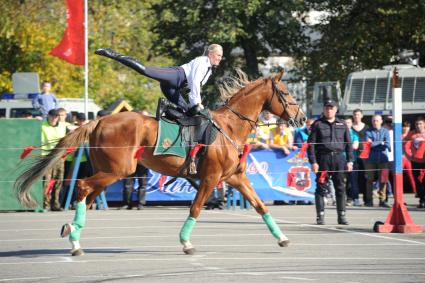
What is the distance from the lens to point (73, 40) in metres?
32.4

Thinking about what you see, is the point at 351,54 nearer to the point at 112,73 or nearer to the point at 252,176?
the point at 112,73

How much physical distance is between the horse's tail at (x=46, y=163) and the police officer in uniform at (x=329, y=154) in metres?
5.25

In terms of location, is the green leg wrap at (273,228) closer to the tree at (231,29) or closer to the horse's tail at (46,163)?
the horse's tail at (46,163)

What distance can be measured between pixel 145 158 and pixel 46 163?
4.40 ft

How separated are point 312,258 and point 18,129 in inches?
401

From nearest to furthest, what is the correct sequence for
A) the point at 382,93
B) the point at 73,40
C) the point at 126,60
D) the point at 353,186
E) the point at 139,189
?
the point at 126,60, the point at 139,189, the point at 353,186, the point at 382,93, the point at 73,40

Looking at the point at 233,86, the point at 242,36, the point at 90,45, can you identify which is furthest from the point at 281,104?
the point at 90,45

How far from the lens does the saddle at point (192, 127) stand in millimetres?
14211

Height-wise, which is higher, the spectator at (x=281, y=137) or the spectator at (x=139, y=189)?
the spectator at (x=281, y=137)

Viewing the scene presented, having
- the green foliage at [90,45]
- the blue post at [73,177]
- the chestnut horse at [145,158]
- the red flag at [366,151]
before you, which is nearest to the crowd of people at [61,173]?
the blue post at [73,177]

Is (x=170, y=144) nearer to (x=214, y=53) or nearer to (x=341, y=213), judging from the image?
(x=214, y=53)

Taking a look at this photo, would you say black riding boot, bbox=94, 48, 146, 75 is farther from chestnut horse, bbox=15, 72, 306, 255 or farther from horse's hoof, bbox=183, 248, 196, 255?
horse's hoof, bbox=183, 248, 196, 255

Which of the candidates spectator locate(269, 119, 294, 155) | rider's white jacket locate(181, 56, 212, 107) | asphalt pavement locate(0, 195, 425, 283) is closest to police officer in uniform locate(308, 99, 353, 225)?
asphalt pavement locate(0, 195, 425, 283)

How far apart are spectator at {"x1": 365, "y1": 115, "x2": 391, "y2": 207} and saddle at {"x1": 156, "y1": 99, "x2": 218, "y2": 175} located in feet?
31.0
